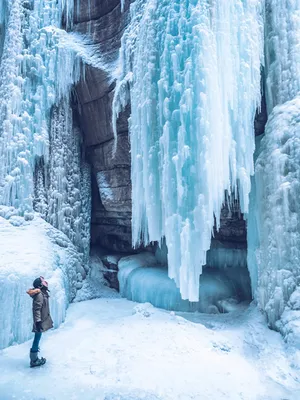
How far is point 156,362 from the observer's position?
4020 millimetres

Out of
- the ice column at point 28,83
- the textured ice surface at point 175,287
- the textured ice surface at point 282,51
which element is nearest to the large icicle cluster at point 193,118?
the textured ice surface at point 282,51

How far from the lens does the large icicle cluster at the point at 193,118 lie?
459 centimetres

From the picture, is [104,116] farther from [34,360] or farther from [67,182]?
[34,360]

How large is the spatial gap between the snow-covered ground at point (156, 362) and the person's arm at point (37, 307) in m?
0.68

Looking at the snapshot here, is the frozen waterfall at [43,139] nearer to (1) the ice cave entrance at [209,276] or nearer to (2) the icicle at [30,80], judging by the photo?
(2) the icicle at [30,80]

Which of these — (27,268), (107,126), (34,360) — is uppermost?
(107,126)

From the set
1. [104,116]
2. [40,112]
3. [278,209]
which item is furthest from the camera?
[104,116]

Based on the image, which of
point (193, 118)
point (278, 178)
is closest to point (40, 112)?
point (193, 118)

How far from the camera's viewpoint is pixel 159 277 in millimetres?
7098

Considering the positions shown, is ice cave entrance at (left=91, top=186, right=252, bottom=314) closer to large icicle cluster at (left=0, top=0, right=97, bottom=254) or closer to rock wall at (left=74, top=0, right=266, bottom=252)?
rock wall at (left=74, top=0, right=266, bottom=252)

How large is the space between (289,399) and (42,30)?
368 inches

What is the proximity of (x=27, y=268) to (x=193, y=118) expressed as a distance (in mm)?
4173

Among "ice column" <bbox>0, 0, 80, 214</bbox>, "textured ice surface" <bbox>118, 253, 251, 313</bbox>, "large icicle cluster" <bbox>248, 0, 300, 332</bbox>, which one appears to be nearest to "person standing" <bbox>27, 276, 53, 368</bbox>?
"textured ice surface" <bbox>118, 253, 251, 313</bbox>

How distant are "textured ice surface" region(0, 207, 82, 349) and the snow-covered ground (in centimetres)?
36
